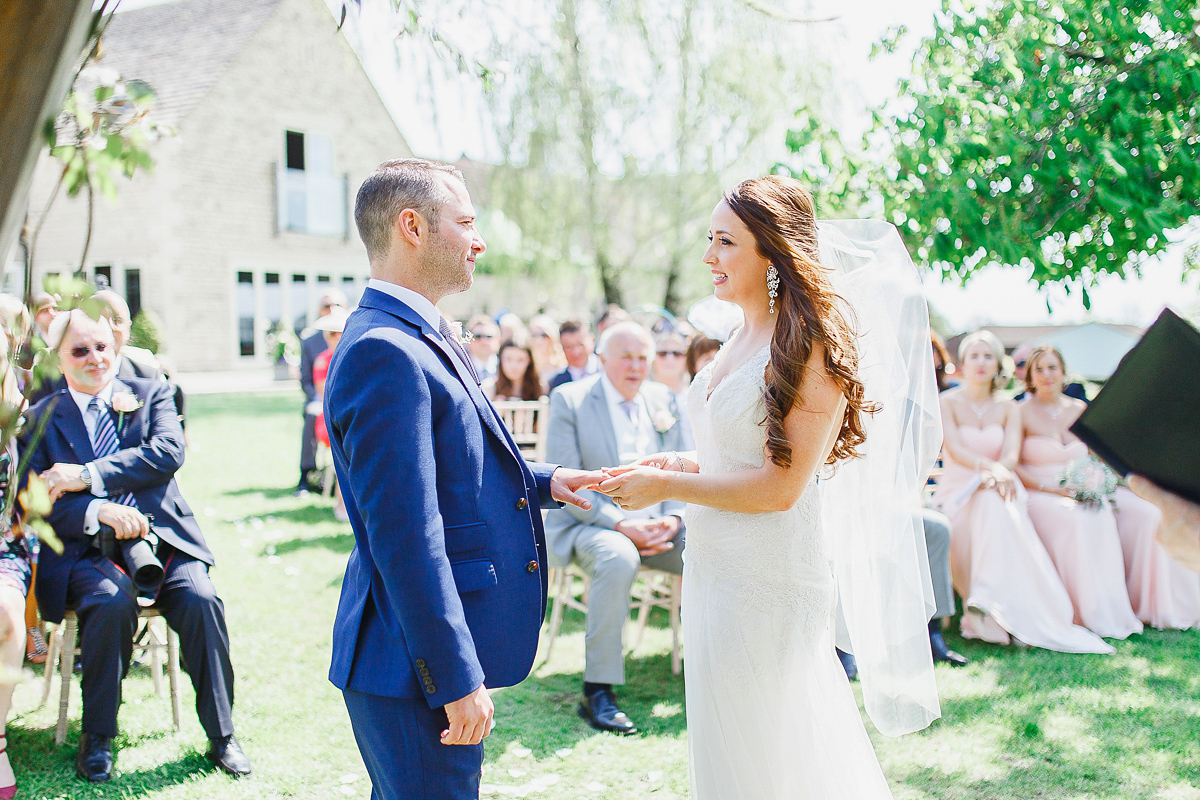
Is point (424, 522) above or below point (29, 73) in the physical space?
below

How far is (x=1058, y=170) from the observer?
166 inches

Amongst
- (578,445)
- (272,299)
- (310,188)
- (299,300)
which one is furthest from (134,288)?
(578,445)

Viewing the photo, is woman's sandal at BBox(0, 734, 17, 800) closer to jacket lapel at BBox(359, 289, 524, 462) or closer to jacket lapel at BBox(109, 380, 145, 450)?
jacket lapel at BBox(109, 380, 145, 450)

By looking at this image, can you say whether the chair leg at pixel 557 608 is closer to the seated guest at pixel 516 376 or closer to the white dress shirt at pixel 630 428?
the white dress shirt at pixel 630 428

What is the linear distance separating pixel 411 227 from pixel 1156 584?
6.25 metres

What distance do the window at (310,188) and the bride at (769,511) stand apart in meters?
22.2

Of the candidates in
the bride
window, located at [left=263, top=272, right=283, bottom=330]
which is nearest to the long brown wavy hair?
the bride

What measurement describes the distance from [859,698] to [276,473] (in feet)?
28.2

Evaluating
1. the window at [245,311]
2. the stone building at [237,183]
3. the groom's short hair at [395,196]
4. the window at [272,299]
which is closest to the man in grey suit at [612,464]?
the groom's short hair at [395,196]

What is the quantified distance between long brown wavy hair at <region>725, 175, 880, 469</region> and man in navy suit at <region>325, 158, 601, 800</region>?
82cm

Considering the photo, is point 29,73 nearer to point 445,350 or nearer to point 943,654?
point 445,350

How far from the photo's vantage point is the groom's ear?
2.28 meters

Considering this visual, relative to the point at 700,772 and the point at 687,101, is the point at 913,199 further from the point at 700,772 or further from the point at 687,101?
the point at 687,101

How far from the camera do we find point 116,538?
13.2 feet
